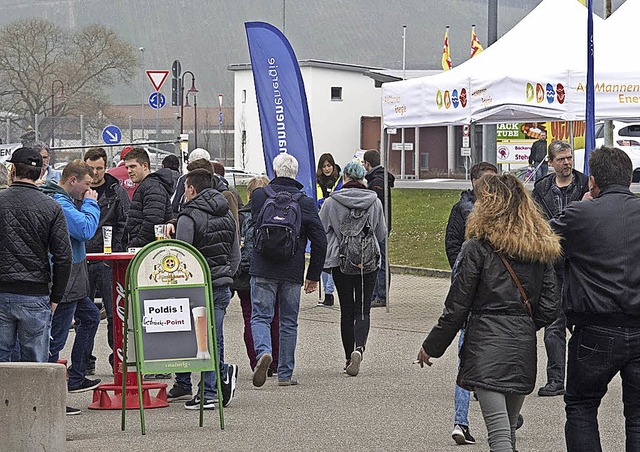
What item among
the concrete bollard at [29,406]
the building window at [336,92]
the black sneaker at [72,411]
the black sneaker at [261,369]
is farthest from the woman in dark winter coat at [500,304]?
the building window at [336,92]

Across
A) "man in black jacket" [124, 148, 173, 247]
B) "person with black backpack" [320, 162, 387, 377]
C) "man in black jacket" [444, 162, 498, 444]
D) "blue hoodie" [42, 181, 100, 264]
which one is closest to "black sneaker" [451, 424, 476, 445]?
"man in black jacket" [444, 162, 498, 444]

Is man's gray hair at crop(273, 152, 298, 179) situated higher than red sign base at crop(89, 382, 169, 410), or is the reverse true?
man's gray hair at crop(273, 152, 298, 179)

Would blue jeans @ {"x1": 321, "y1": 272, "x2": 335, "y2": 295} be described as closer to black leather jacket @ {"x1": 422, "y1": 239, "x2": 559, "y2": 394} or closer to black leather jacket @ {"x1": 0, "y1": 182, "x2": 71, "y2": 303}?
black leather jacket @ {"x1": 0, "y1": 182, "x2": 71, "y2": 303}

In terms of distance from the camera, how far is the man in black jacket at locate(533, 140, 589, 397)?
9656mm

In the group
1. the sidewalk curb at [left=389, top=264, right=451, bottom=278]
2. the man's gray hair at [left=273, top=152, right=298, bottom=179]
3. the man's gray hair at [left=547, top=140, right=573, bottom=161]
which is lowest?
the sidewalk curb at [left=389, top=264, right=451, bottom=278]

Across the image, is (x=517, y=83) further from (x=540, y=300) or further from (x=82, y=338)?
(x=540, y=300)

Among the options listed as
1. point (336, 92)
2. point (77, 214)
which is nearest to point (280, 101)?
point (77, 214)

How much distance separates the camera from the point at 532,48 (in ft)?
45.7

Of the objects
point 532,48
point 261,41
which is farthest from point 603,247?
point 261,41

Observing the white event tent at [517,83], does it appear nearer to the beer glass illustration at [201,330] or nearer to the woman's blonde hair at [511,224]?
the beer glass illustration at [201,330]

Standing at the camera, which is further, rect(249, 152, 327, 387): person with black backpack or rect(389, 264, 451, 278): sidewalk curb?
rect(389, 264, 451, 278): sidewalk curb

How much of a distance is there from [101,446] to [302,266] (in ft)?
9.60

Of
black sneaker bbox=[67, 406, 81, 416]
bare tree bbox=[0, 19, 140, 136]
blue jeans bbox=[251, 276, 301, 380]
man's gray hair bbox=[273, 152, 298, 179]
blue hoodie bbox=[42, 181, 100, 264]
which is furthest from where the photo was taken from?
bare tree bbox=[0, 19, 140, 136]

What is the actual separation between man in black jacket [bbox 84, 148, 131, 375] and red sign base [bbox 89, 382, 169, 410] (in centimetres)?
152
